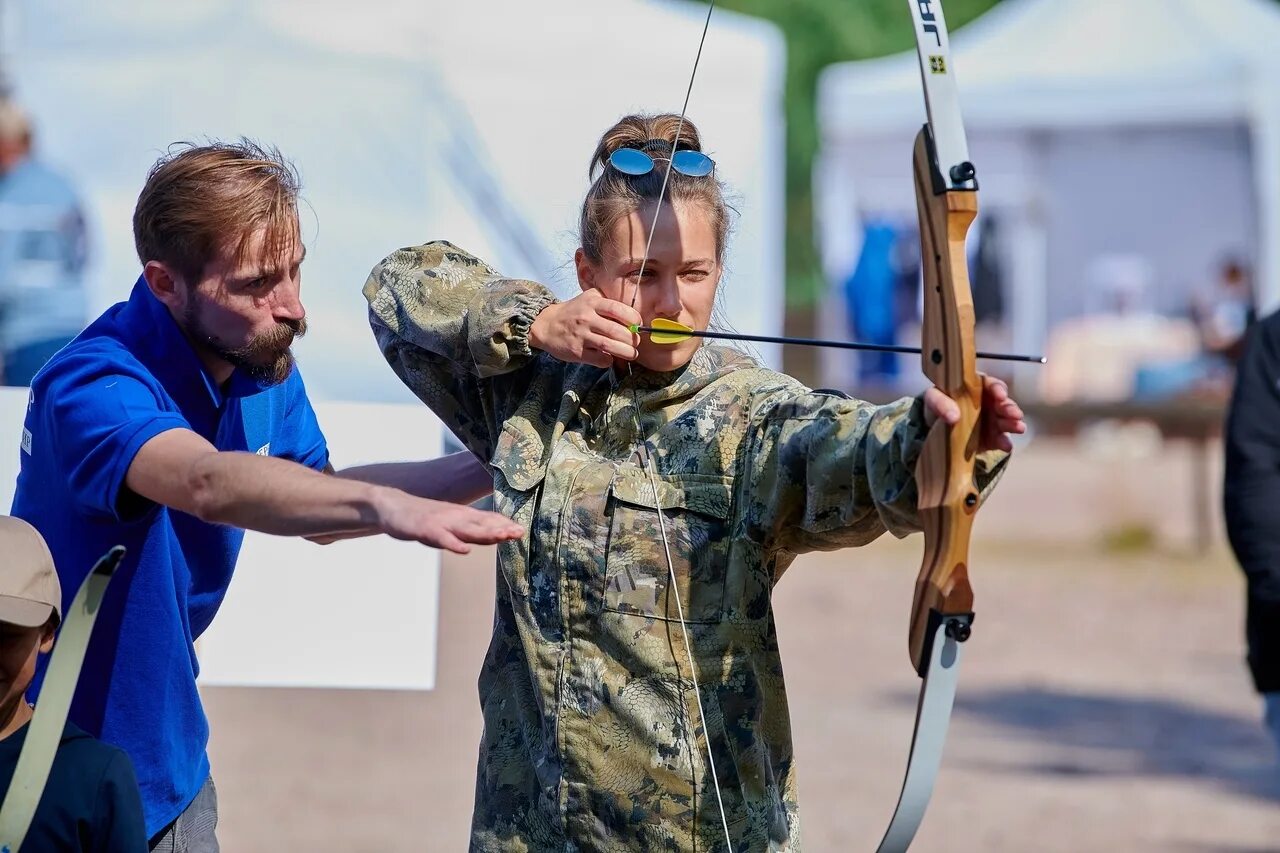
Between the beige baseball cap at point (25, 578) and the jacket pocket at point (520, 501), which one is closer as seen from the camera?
the beige baseball cap at point (25, 578)

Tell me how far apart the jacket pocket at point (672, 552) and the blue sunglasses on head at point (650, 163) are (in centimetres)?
41

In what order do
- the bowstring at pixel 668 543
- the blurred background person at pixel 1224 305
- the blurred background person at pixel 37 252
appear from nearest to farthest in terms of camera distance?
the bowstring at pixel 668 543
the blurred background person at pixel 37 252
the blurred background person at pixel 1224 305

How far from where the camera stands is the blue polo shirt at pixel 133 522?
7.04 feet

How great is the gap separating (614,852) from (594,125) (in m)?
4.45

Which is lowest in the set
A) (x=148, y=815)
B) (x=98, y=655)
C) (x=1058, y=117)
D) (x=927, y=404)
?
(x=1058, y=117)

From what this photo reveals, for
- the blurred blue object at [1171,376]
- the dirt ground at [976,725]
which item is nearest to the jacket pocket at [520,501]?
the dirt ground at [976,725]

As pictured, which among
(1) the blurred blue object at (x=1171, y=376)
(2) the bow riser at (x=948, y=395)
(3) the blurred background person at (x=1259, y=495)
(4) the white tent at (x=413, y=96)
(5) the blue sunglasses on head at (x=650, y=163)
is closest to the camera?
(2) the bow riser at (x=948, y=395)

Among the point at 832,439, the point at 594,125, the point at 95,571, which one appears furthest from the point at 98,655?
the point at 594,125

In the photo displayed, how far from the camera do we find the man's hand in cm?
185

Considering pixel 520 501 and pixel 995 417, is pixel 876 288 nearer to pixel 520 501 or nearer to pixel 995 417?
pixel 520 501

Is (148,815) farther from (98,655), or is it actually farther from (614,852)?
(614,852)

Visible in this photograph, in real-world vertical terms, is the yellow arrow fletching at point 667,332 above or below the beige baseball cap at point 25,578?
above

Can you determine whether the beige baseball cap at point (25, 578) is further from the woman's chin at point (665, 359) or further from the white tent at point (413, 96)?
the white tent at point (413, 96)

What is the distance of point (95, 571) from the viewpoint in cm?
185
